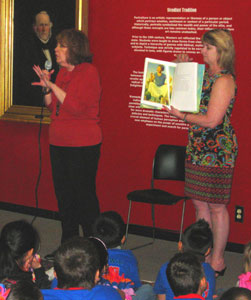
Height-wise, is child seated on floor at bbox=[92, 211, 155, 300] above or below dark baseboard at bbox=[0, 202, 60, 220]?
above

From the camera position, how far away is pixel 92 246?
6.31 ft

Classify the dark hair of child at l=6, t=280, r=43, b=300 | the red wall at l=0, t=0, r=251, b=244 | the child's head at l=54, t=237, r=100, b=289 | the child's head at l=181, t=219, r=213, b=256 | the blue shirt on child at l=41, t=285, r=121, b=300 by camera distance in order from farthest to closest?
the red wall at l=0, t=0, r=251, b=244
the child's head at l=181, t=219, r=213, b=256
the child's head at l=54, t=237, r=100, b=289
the blue shirt on child at l=41, t=285, r=121, b=300
the dark hair of child at l=6, t=280, r=43, b=300

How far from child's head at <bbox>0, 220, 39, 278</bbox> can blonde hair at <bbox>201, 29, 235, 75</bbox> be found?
1739mm

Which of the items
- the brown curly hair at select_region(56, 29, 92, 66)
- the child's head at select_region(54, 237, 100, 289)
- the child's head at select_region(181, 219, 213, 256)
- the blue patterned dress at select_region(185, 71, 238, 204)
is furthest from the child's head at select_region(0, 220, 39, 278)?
the brown curly hair at select_region(56, 29, 92, 66)

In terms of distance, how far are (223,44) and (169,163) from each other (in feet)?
4.05

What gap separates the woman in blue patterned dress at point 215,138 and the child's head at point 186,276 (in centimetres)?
153

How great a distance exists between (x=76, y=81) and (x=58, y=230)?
169cm

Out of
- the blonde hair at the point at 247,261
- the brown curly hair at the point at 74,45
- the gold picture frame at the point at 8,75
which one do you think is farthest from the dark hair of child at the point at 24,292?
the gold picture frame at the point at 8,75

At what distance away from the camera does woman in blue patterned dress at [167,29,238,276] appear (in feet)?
10.9

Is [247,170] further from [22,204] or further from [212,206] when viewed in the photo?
[22,204]

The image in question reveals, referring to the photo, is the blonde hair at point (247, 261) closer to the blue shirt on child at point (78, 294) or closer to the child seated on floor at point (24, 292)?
the blue shirt on child at point (78, 294)

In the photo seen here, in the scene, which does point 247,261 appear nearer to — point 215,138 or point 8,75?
point 215,138

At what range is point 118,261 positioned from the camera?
8.13 ft

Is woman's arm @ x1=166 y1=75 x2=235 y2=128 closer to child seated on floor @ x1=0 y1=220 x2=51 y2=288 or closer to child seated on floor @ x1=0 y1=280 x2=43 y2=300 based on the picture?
child seated on floor @ x1=0 y1=220 x2=51 y2=288
